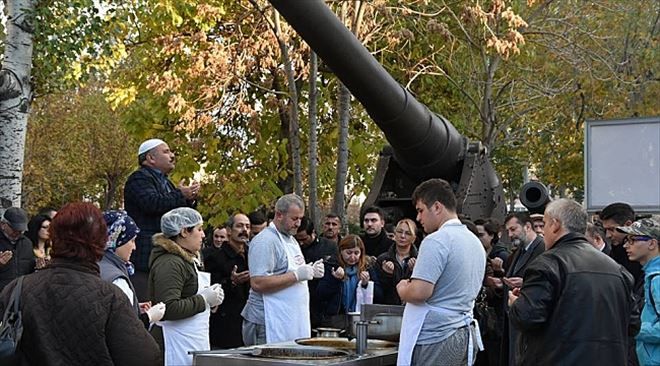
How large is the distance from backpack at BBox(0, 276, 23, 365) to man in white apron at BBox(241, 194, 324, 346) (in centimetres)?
348

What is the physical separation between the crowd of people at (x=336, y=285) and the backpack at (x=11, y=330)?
4 centimetres

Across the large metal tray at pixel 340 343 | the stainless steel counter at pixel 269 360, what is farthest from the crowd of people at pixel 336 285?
the large metal tray at pixel 340 343

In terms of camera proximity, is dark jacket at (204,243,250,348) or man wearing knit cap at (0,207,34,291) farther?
dark jacket at (204,243,250,348)

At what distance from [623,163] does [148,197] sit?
10258mm

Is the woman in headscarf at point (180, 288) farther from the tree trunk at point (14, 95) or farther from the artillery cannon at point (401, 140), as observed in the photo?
the tree trunk at point (14, 95)

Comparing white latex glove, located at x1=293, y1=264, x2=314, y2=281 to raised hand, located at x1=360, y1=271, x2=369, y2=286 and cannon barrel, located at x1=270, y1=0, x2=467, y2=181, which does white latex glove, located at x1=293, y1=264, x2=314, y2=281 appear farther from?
cannon barrel, located at x1=270, y1=0, x2=467, y2=181

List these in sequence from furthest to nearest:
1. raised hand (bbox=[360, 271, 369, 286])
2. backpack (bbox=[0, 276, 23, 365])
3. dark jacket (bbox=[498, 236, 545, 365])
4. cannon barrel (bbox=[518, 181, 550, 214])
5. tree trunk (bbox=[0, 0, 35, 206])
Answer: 1. tree trunk (bbox=[0, 0, 35, 206])
2. cannon barrel (bbox=[518, 181, 550, 214])
3. raised hand (bbox=[360, 271, 369, 286])
4. dark jacket (bbox=[498, 236, 545, 365])
5. backpack (bbox=[0, 276, 23, 365])

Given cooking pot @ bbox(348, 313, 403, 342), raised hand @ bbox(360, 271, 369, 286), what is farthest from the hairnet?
raised hand @ bbox(360, 271, 369, 286)

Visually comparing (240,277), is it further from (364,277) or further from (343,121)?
(343,121)

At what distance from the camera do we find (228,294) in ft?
35.1

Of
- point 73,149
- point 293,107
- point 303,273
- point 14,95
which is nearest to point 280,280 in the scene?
point 303,273

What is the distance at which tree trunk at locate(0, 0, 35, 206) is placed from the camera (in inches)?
459

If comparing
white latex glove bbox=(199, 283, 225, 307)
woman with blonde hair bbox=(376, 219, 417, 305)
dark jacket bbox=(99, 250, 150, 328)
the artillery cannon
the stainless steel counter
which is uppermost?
the artillery cannon

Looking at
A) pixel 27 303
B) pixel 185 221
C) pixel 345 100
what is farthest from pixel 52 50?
pixel 27 303
